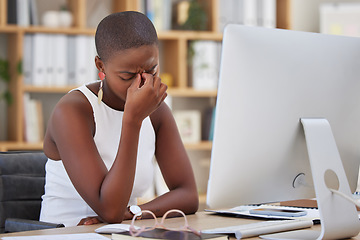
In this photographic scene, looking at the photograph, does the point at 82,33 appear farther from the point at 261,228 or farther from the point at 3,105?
the point at 261,228

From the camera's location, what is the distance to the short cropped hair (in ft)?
5.32

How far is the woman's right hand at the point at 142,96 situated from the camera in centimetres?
156

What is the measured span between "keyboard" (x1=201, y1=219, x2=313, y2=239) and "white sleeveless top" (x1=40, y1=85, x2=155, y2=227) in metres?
0.52

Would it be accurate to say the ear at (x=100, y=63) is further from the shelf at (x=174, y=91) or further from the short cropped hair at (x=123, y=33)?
the shelf at (x=174, y=91)

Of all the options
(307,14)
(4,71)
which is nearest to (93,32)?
(4,71)

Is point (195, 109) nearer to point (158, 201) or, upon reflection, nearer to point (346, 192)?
point (158, 201)

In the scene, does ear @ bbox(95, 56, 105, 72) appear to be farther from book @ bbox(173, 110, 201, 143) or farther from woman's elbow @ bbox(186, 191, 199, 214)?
book @ bbox(173, 110, 201, 143)

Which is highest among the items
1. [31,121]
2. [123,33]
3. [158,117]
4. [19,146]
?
[123,33]

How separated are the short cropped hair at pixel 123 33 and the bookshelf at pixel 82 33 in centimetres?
198

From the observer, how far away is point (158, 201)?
173 centimetres

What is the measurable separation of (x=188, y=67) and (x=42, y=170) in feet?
7.04

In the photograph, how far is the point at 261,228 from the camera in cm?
131

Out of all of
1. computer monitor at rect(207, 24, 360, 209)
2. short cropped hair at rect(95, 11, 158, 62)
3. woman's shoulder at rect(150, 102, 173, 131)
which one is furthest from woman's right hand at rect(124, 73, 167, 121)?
computer monitor at rect(207, 24, 360, 209)

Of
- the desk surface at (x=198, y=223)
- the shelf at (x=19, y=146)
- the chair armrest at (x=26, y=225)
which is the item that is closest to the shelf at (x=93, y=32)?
the shelf at (x=19, y=146)
